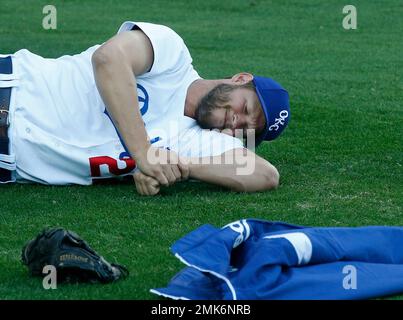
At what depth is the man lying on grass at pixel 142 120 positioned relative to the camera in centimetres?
498

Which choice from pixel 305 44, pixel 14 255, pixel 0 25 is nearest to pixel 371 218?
pixel 14 255

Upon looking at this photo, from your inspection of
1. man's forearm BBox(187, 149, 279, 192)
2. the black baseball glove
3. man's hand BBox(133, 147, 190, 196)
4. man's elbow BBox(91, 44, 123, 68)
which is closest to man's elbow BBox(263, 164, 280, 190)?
man's forearm BBox(187, 149, 279, 192)

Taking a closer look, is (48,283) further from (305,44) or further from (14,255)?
(305,44)

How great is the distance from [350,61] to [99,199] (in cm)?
468

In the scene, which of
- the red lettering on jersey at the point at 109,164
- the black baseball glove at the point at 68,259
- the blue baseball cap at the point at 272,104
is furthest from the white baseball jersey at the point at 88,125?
the black baseball glove at the point at 68,259

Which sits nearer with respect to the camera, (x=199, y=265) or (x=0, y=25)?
(x=199, y=265)

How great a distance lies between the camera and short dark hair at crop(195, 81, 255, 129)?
16.9ft

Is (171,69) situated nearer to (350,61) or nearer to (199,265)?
(199,265)

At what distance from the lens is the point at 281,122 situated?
526 cm

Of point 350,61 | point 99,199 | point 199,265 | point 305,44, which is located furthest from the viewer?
point 305,44

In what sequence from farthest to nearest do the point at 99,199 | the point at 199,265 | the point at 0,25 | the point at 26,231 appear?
the point at 0,25 < the point at 99,199 < the point at 26,231 < the point at 199,265

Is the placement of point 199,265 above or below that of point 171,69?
below

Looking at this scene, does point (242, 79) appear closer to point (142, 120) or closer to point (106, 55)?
point (142, 120)

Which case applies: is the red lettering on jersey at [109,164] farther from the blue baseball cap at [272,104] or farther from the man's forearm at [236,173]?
the blue baseball cap at [272,104]
